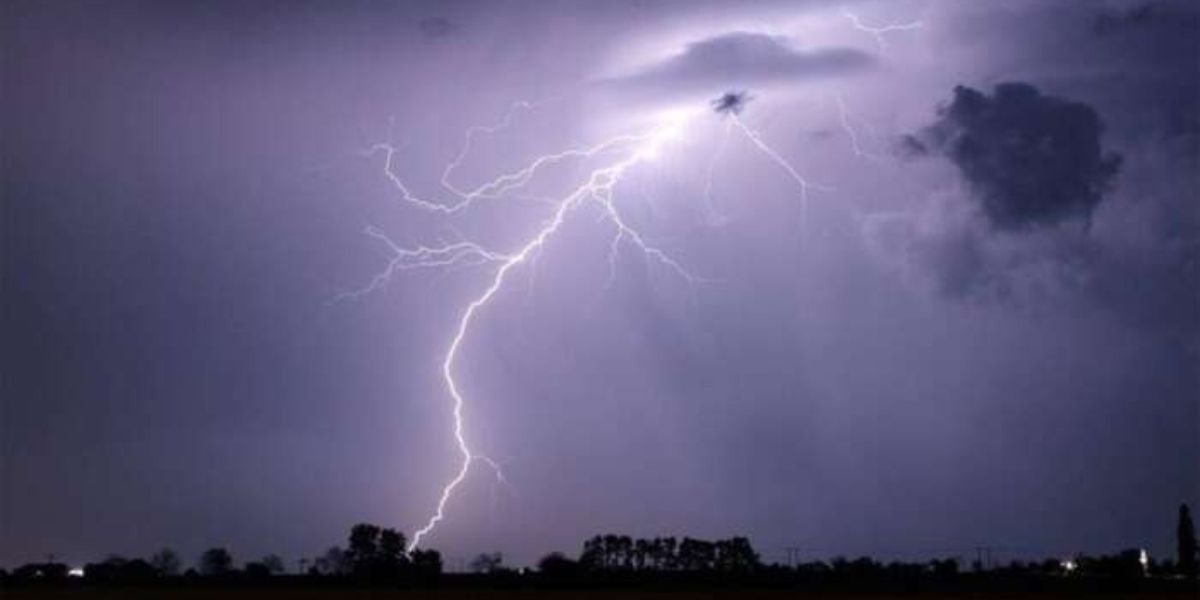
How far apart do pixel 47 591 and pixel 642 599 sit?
72.3 ft

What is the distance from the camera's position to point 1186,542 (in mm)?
82000

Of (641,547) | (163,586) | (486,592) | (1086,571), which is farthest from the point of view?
(641,547)

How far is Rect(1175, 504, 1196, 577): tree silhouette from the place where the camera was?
8000cm

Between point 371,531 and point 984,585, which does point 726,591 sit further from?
point 371,531

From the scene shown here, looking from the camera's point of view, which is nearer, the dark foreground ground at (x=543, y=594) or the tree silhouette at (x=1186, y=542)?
the dark foreground ground at (x=543, y=594)

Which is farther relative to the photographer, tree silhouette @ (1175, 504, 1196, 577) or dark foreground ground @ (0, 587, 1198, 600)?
tree silhouette @ (1175, 504, 1196, 577)

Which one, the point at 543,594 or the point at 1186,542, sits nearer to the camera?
the point at 543,594

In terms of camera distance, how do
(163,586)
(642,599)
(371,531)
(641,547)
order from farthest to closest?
(641,547), (371,531), (163,586), (642,599)

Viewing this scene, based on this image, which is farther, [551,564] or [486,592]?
[551,564]

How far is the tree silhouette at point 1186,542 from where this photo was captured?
80000 millimetres

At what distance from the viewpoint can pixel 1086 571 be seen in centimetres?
7412

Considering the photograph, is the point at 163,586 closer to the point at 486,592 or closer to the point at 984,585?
the point at 486,592

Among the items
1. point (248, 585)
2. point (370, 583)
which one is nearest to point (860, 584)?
point (370, 583)

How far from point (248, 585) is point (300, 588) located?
4.92 meters
